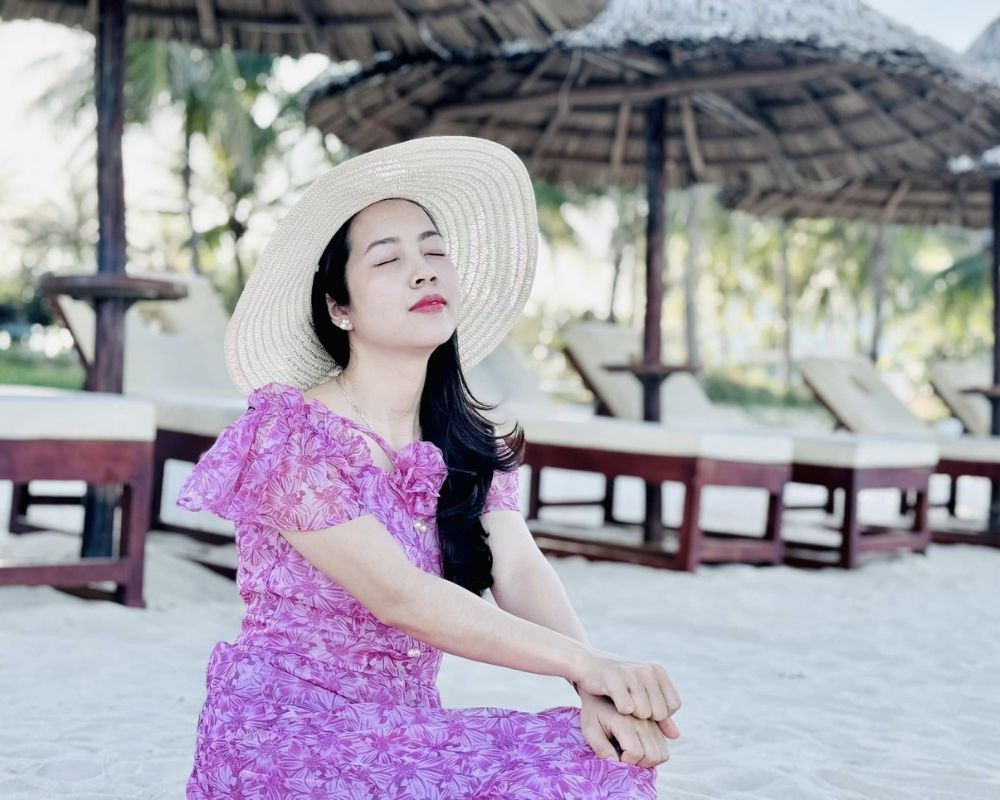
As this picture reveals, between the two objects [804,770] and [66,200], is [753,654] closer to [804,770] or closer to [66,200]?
[804,770]

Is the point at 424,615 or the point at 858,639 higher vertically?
the point at 424,615

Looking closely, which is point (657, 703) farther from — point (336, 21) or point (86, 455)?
point (336, 21)

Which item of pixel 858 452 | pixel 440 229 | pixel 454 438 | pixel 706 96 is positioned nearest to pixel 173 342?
pixel 706 96

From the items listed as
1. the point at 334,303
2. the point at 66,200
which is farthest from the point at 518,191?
the point at 66,200

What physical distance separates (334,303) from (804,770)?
150cm

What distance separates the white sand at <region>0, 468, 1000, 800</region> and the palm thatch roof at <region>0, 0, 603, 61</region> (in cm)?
228

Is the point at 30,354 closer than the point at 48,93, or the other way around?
the point at 48,93

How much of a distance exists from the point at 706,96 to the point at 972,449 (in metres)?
2.71

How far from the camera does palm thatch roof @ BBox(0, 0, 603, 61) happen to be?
5.05 metres

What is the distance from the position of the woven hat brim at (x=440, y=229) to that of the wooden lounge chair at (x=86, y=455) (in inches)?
73.9

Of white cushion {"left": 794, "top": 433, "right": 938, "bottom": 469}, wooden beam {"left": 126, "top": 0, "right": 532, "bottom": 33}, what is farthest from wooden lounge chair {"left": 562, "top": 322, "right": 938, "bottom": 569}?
wooden beam {"left": 126, "top": 0, "right": 532, "bottom": 33}

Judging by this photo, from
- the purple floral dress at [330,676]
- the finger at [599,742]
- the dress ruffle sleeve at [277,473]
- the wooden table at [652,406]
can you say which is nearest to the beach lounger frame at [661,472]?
the wooden table at [652,406]

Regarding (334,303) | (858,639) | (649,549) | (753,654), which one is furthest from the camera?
(649,549)

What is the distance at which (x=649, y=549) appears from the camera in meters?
5.63
